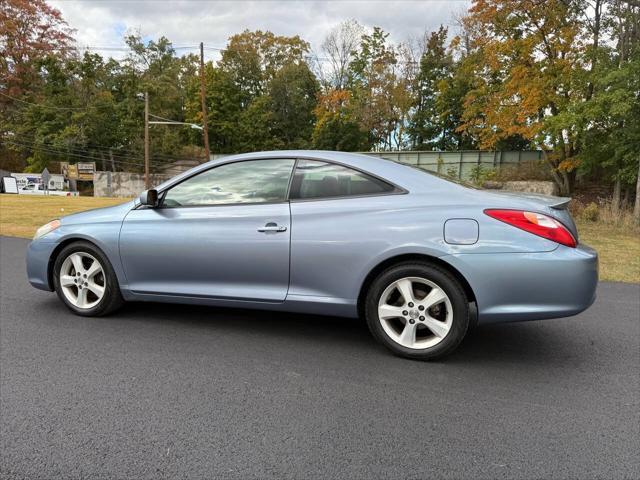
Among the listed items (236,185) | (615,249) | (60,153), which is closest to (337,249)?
(236,185)

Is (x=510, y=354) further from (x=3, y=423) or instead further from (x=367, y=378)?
(x=3, y=423)

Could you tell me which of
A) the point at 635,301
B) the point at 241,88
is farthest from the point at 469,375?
the point at 241,88

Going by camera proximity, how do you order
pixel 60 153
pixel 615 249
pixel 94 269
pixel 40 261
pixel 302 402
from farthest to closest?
pixel 60 153 < pixel 615 249 < pixel 40 261 < pixel 94 269 < pixel 302 402

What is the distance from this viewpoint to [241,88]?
60.0 m

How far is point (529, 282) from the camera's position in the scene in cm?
305

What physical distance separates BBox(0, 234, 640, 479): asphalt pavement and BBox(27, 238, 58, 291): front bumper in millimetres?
352

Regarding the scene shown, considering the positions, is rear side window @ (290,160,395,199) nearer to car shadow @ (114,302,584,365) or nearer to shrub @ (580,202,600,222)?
car shadow @ (114,302,584,365)

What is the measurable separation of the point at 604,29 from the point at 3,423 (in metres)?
25.4

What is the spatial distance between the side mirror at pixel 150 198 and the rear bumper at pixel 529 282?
2.49 m

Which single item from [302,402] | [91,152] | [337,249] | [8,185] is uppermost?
[91,152]

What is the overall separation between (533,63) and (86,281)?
2317cm

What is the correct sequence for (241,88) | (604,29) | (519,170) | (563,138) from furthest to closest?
(241,88) → (519,170) → (563,138) → (604,29)

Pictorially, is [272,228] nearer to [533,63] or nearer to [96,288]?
[96,288]

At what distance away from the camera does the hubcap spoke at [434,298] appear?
10.6 ft
